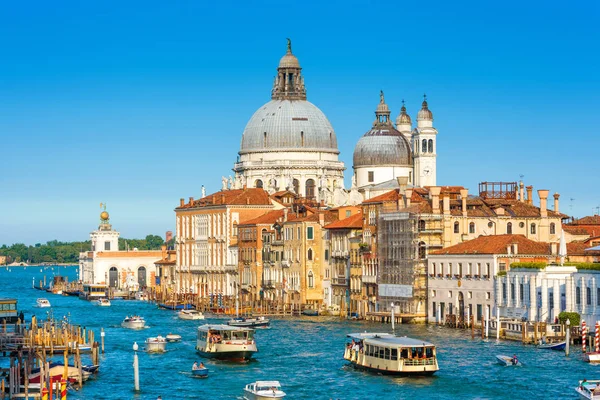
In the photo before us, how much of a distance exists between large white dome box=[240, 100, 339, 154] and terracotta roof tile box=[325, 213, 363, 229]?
39469mm

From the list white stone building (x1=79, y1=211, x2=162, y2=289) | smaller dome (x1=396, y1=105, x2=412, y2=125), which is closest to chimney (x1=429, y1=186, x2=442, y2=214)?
smaller dome (x1=396, y1=105, x2=412, y2=125)

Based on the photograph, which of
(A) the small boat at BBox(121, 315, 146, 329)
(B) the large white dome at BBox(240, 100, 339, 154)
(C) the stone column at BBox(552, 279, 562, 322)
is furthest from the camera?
(B) the large white dome at BBox(240, 100, 339, 154)

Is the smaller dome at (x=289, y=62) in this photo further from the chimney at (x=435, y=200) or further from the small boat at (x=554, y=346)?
the small boat at (x=554, y=346)

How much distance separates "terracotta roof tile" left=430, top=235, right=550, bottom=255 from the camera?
7456 centimetres

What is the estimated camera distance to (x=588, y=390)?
48.7m

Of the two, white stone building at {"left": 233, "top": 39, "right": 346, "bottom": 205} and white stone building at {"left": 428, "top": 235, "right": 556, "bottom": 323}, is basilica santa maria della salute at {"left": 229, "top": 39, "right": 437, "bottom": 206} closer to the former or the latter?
white stone building at {"left": 233, "top": 39, "right": 346, "bottom": 205}

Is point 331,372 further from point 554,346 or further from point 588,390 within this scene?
point 588,390

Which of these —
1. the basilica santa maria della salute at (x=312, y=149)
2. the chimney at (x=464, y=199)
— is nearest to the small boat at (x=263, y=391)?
the chimney at (x=464, y=199)

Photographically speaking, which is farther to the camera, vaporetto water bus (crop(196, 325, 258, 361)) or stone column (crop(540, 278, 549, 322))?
stone column (crop(540, 278, 549, 322))

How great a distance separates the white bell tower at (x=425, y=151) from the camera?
125 m

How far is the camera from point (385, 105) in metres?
129

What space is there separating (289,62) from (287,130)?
654 cm

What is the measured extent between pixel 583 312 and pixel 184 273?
63218 millimetres

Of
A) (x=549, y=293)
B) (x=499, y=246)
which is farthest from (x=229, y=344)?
(x=499, y=246)
